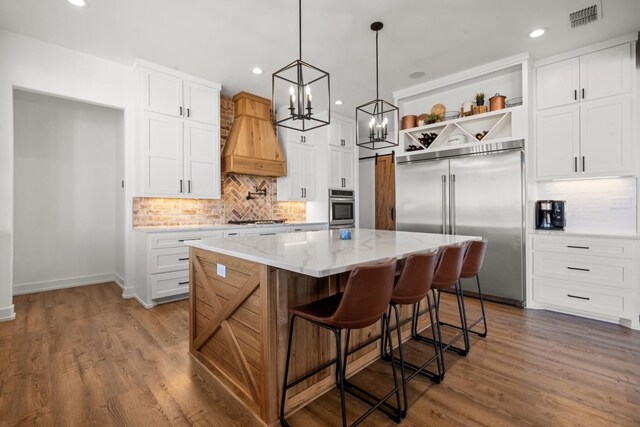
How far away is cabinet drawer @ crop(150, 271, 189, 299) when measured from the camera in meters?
3.52

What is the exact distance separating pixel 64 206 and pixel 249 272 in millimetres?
4313

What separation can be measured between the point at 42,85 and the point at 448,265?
4506 mm

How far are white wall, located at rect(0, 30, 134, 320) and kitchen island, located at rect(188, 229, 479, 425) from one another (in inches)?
96.0

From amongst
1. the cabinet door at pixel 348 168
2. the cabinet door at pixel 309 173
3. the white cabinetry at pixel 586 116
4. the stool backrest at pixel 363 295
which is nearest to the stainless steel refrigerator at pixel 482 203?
the white cabinetry at pixel 586 116

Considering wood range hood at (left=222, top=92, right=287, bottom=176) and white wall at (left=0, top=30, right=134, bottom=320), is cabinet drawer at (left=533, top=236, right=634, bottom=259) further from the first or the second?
white wall at (left=0, top=30, right=134, bottom=320)

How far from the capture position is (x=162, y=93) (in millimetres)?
3869

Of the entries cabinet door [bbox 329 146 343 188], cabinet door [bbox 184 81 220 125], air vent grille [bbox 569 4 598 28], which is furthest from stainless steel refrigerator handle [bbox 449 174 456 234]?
cabinet door [bbox 184 81 220 125]

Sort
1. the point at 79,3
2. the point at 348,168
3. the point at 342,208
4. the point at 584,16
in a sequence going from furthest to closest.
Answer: the point at 348,168 → the point at 342,208 → the point at 584,16 → the point at 79,3

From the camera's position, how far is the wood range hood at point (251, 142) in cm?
458

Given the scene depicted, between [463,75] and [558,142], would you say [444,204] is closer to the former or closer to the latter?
[558,142]

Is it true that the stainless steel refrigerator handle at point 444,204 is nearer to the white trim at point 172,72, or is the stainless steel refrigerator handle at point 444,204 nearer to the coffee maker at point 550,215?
the coffee maker at point 550,215

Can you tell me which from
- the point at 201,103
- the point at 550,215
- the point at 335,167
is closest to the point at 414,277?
the point at 550,215

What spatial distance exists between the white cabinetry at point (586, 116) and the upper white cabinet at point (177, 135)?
4.20 m

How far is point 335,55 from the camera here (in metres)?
3.62
